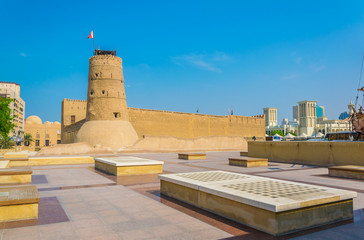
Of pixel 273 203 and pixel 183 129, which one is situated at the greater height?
pixel 183 129

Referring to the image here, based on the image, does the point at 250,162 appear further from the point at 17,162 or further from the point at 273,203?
the point at 17,162

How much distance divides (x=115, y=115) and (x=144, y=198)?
936 inches

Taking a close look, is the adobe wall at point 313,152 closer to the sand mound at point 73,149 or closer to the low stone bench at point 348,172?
the low stone bench at point 348,172

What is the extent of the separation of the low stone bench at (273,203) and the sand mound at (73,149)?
69.5ft

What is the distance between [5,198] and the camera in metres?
4.88

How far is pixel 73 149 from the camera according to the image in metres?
25.4

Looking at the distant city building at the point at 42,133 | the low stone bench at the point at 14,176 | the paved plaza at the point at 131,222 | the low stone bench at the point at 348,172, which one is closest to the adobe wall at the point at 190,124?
the low stone bench at the point at 14,176

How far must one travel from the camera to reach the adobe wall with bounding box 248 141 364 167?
41.8ft

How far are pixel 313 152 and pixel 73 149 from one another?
19441 mm

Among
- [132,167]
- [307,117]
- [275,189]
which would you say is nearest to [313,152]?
[132,167]

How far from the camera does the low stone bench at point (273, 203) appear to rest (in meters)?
4.21

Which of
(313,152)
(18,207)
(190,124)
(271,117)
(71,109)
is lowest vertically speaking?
(18,207)

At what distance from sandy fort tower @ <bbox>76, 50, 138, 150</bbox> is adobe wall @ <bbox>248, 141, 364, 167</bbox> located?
15.1 metres

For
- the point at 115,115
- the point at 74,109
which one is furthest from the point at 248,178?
the point at 74,109
